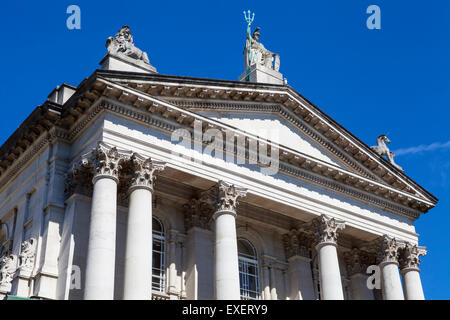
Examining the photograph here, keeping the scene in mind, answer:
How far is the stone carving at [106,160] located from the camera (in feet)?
78.5

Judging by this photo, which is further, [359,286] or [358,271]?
[358,271]

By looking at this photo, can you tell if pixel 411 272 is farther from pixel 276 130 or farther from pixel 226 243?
pixel 226 243

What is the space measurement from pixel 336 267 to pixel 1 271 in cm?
1245

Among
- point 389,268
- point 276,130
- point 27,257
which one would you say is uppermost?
point 276,130

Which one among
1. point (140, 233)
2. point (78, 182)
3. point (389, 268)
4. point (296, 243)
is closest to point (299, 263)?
point (296, 243)

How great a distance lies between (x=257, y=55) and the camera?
32.2 m

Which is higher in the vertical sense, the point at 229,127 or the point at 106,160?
the point at 229,127

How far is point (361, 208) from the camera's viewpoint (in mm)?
30891

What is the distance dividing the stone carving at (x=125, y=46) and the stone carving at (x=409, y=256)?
13.7m

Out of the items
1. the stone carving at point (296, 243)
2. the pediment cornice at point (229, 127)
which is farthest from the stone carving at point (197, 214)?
the stone carving at point (296, 243)

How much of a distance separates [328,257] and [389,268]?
3.58 m

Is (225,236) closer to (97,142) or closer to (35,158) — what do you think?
(97,142)

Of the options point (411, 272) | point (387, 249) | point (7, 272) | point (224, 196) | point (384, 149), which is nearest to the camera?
point (7, 272)

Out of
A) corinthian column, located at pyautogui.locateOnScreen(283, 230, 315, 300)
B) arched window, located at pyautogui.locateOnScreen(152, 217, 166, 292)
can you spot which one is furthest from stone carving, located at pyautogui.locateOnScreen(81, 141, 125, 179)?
corinthian column, located at pyautogui.locateOnScreen(283, 230, 315, 300)
